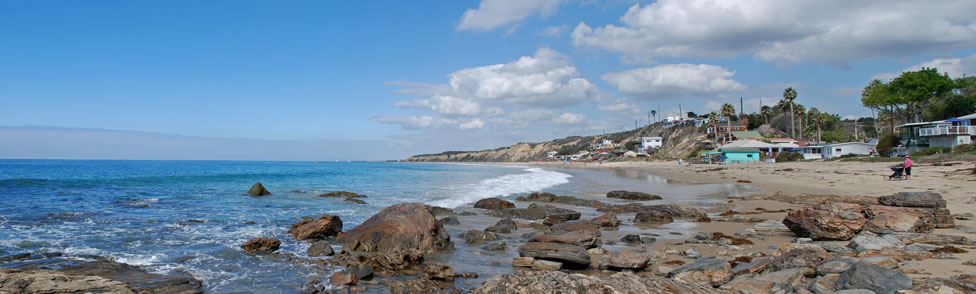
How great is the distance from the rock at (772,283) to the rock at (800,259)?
37 centimetres

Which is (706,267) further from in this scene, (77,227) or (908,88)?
(908,88)

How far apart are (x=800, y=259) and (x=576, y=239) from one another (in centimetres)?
433

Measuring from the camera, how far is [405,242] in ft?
36.3

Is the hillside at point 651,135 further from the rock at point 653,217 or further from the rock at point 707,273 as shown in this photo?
the rock at point 707,273

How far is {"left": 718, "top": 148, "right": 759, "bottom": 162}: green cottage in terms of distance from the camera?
2687 inches

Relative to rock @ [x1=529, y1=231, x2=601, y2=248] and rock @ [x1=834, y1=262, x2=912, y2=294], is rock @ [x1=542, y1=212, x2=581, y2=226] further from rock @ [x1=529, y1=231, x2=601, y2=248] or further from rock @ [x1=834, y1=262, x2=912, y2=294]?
rock @ [x1=834, y1=262, x2=912, y2=294]

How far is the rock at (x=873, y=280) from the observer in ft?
18.6

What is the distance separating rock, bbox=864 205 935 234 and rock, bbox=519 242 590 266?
6321 millimetres

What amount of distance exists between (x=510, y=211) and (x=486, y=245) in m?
7.34

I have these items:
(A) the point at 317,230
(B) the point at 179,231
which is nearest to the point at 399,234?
(A) the point at 317,230

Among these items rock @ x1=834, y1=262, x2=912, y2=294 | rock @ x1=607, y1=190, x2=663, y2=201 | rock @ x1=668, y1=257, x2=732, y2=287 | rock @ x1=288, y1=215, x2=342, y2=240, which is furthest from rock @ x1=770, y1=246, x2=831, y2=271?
rock @ x1=607, y1=190, x2=663, y2=201

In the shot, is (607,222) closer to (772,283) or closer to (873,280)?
(772,283)

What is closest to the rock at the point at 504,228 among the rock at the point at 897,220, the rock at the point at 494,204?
the rock at the point at 494,204

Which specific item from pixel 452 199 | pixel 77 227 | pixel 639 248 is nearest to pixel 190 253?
pixel 77 227
